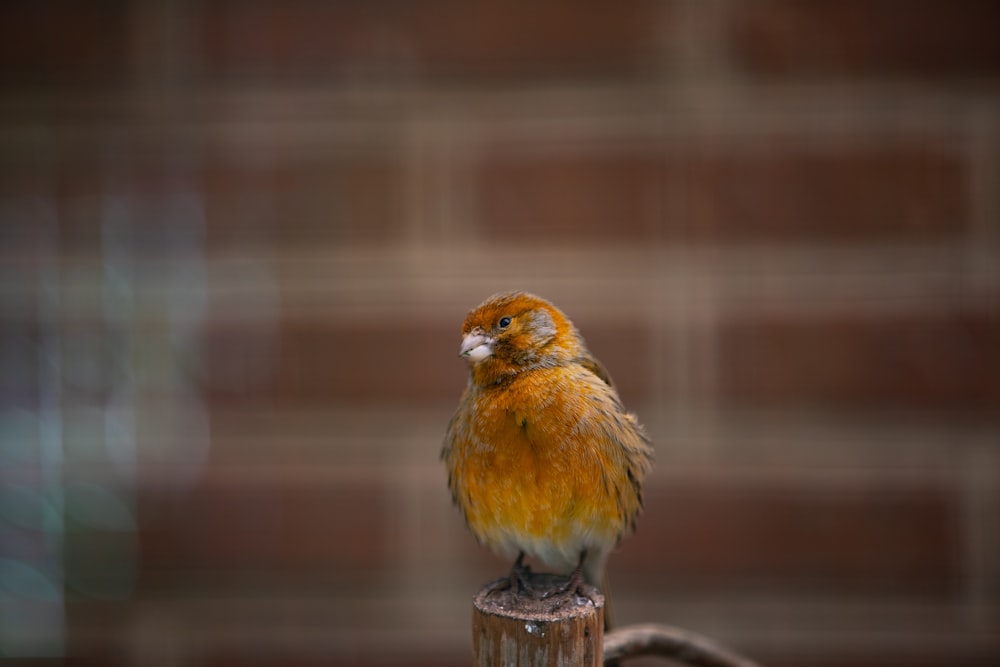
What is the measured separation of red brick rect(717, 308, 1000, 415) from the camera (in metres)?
1.77

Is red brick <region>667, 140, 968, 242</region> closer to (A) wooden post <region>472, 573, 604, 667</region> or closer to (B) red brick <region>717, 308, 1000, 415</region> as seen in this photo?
(B) red brick <region>717, 308, 1000, 415</region>

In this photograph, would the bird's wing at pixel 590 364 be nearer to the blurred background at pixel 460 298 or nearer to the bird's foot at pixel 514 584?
the bird's foot at pixel 514 584

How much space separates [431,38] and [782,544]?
1316mm

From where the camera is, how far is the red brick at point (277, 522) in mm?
1870

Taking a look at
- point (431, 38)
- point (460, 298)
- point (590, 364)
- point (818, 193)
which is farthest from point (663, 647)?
point (431, 38)

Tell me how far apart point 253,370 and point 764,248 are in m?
1.12

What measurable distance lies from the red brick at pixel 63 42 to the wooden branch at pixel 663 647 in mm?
1672

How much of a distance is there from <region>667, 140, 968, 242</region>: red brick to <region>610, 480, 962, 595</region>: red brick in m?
0.55

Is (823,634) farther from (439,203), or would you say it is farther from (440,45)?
(440,45)

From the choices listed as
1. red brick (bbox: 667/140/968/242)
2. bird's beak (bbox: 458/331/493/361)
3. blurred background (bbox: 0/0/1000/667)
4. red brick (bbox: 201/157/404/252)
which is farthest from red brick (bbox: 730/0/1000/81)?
bird's beak (bbox: 458/331/493/361)

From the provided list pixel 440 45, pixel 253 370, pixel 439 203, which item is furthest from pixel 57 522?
pixel 440 45

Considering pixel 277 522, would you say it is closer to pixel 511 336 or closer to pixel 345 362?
pixel 345 362

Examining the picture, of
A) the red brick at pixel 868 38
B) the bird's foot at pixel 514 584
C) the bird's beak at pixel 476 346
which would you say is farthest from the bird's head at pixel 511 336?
the red brick at pixel 868 38

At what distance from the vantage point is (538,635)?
26.2 inches
